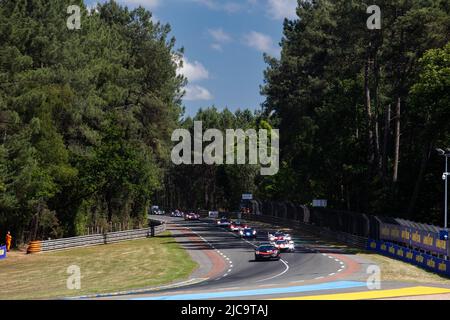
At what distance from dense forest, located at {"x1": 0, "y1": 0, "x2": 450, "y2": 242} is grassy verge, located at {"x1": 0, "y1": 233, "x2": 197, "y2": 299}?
642 cm

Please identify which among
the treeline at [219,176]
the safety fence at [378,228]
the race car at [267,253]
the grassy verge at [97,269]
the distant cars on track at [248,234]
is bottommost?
the grassy verge at [97,269]

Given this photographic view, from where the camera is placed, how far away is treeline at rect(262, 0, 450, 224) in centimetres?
5791

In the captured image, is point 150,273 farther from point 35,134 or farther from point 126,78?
point 126,78

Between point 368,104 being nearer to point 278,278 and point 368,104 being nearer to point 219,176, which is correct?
point 278,278

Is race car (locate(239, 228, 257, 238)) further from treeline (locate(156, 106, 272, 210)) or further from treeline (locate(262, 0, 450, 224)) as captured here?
treeline (locate(156, 106, 272, 210))

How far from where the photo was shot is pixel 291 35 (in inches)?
4003

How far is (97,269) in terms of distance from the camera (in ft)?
146

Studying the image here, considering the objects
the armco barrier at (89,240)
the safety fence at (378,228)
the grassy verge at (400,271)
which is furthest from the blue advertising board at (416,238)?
the armco barrier at (89,240)

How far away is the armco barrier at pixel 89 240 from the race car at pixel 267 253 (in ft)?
70.1

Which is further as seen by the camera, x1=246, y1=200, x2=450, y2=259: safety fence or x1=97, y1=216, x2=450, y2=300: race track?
x1=246, y1=200, x2=450, y2=259: safety fence

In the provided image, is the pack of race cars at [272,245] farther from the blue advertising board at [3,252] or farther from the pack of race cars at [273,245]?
the blue advertising board at [3,252]

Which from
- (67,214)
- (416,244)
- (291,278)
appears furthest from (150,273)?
(67,214)

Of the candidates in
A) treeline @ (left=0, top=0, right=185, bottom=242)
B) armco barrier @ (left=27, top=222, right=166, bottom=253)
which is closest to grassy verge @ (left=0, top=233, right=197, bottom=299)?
armco barrier @ (left=27, top=222, right=166, bottom=253)

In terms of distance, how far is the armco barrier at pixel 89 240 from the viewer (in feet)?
185
